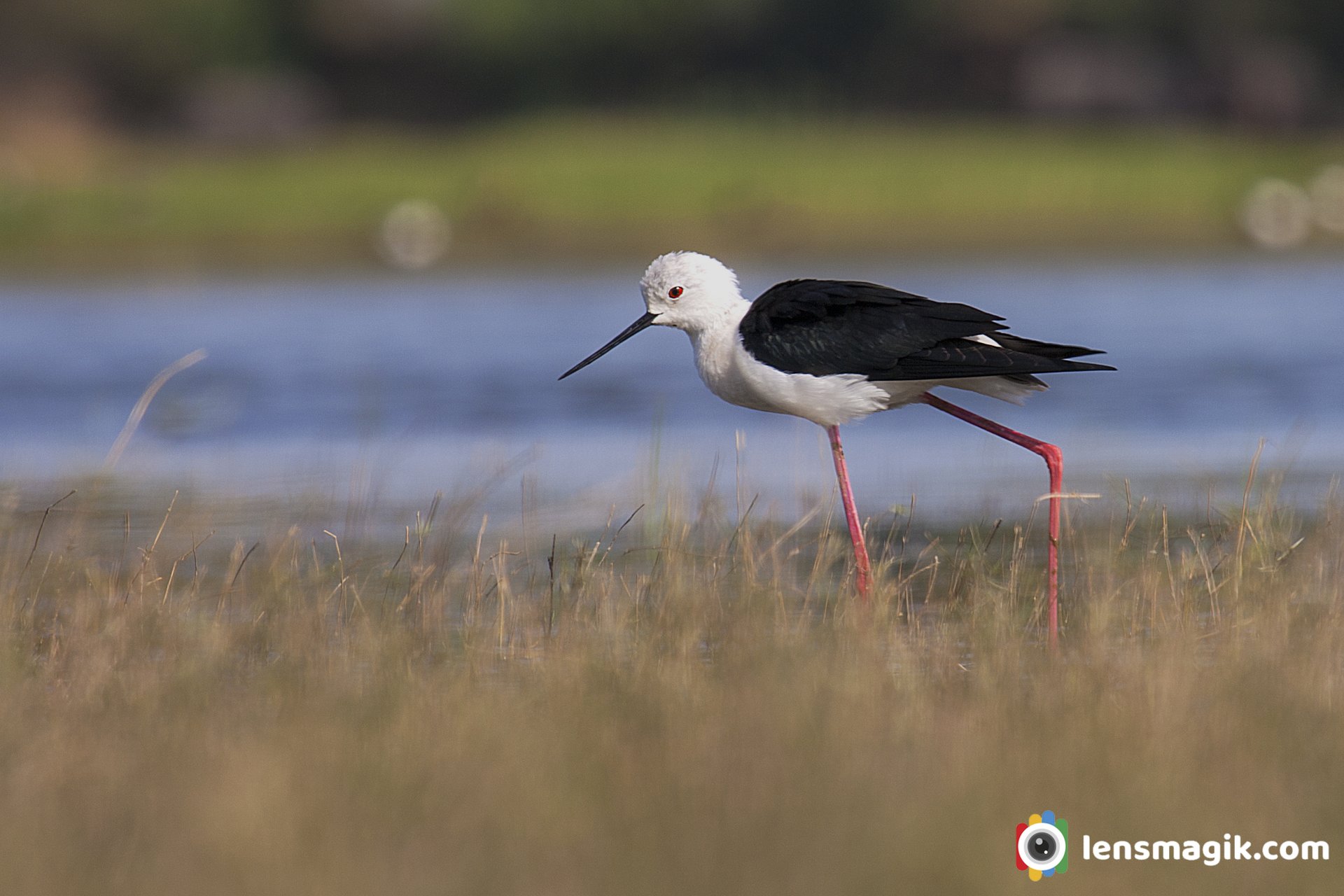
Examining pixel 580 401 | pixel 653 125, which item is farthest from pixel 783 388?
pixel 653 125

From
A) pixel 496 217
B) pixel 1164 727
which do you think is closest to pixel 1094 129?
pixel 496 217

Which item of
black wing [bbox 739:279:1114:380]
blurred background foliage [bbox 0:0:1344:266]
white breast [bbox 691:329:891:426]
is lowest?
white breast [bbox 691:329:891:426]

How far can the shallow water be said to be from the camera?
8898 millimetres

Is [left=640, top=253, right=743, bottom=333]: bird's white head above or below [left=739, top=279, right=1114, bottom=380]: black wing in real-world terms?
above

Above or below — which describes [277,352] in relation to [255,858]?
above

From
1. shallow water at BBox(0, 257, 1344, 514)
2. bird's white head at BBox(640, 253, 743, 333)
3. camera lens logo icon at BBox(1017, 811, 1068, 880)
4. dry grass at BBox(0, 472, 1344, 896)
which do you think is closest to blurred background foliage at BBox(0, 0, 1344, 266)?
shallow water at BBox(0, 257, 1344, 514)

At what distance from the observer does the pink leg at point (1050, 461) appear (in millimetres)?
5829

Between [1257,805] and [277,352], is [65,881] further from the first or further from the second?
[277,352]

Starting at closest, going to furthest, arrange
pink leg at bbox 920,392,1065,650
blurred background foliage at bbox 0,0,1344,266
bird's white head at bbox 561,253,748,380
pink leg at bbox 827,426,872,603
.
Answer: pink leg at bbox 920,392,1065,650 → pink leg at bbox 827,426,872,603 → bird's white head at bbox 561,253,748,380 → blurred background foliage at bbox 0,0,1344,266

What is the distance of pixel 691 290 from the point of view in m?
6.38

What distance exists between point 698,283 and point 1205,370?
717 centimetres

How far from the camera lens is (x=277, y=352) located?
1431cm

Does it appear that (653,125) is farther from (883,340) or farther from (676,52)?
(883,340)

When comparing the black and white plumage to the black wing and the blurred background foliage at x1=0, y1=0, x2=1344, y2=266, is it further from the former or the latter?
the blurred background foliage at x1=0, y1=0, x2=1344, y2=266
